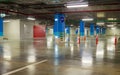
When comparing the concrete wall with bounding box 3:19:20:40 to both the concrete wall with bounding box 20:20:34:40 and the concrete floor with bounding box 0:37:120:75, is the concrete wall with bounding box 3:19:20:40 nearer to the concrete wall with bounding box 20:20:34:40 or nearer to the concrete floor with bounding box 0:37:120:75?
the concrete wall with bounding box 20:20:34:40

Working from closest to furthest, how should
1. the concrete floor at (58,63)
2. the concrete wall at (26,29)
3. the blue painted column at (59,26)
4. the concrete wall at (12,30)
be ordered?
1. the concrete floor at (58,63)
2. the blue painted column at (59,26)
3. the concrete wall at (12,30)
4. the concrete wall at (26,29)

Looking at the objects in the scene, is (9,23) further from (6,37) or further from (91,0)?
(91,0)

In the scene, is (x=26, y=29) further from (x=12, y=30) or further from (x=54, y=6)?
(x=54, y=6)

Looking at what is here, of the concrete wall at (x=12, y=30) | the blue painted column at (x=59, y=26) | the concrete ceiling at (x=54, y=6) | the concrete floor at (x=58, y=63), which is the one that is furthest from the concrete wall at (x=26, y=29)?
the concrete floor at (x=58, y=63)

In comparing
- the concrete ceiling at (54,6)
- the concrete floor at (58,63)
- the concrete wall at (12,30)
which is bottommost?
the concrete floor at (58,63)

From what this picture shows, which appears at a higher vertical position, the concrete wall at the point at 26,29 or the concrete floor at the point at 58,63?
the concrete wall at the point at 26,29

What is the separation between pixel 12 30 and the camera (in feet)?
117

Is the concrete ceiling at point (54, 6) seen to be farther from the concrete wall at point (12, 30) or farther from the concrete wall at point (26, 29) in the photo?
the concrete wall at point (26, 29)

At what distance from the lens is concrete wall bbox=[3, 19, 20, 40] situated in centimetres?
3531

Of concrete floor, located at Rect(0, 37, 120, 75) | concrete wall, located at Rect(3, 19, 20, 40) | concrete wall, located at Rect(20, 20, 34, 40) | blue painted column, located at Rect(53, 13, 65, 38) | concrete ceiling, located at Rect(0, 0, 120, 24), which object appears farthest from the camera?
concrete wall, located at Rect(20, 20, 34, 40)

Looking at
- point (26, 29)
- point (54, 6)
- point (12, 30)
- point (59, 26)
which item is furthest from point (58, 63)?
point (26, 29)

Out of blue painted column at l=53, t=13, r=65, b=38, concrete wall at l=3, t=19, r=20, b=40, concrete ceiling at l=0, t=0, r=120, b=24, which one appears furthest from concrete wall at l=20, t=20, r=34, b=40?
blue painted column at l=53, t=13, r=65, b=38

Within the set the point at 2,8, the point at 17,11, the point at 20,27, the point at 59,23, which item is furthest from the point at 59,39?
the point at 20,27

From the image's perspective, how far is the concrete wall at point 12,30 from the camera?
35.3 metres
